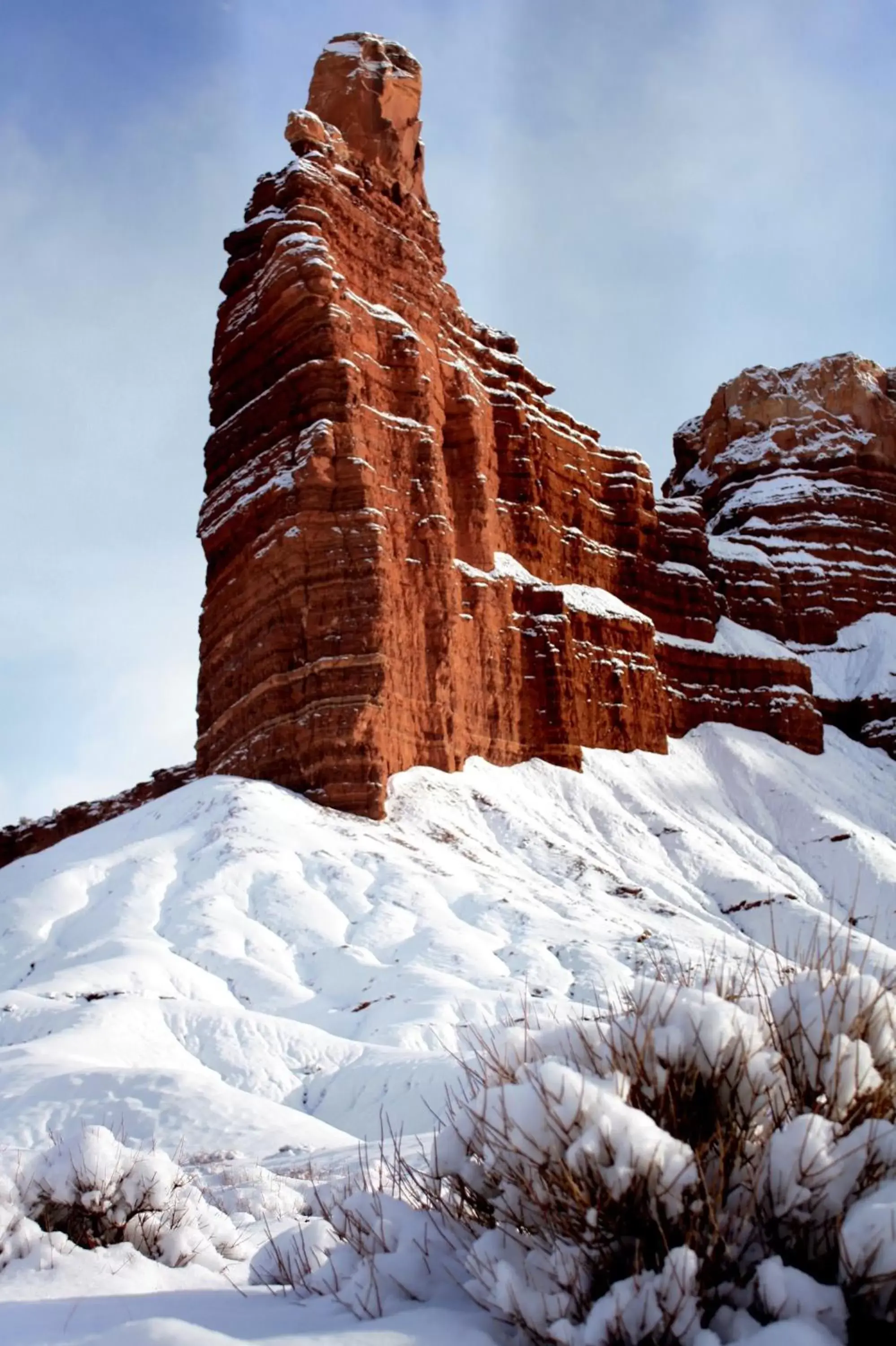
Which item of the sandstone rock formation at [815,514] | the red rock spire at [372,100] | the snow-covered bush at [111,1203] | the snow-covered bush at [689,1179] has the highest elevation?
the red rock spire at [372,100]

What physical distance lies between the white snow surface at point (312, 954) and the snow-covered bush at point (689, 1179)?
255mm

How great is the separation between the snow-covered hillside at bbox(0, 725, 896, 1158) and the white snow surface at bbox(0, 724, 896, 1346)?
4.0 inches

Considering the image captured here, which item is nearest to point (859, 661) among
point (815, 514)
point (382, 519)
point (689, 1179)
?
point (815, 514)

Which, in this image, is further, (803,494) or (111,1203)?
(803,494)

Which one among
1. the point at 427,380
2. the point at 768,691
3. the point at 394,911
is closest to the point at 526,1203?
the point at 394,911

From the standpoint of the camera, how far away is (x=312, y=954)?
3425cm

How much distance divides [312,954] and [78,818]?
40.1m

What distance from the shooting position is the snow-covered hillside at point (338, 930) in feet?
68.8

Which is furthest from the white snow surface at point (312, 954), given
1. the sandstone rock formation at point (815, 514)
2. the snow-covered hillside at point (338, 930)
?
the sandstone rock formation at point (815, 514)

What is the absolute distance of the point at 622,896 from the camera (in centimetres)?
4788

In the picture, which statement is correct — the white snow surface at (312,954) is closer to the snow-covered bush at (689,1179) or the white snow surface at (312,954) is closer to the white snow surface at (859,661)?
the snow-covered bush at (689,1179)

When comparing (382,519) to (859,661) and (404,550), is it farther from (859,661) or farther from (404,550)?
(859,661)

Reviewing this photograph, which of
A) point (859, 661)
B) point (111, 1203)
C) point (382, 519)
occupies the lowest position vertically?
point (111, 1203)

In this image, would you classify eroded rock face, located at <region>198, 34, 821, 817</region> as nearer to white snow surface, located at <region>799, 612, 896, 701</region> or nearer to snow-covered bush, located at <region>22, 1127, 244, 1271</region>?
white snow surface, located at <region>799, 612, 896, 701</region>
